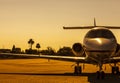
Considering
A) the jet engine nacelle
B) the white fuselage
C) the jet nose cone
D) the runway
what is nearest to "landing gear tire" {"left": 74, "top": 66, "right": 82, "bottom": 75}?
the runway

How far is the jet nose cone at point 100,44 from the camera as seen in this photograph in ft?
55.9

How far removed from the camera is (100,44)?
1711cm

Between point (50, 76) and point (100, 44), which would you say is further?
point (50, 76)

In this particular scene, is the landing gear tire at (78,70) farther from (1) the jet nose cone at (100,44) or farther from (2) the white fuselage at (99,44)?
(1) the jet nose cone at (100,44)

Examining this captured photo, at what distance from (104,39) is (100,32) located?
99 centimetres

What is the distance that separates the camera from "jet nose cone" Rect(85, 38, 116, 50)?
55.9 ft

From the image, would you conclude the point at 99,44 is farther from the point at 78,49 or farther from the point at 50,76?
the point at 50,76

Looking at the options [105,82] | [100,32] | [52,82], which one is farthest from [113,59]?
[52,82]

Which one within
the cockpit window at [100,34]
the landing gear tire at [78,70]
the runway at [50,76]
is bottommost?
the runway at [50,76]

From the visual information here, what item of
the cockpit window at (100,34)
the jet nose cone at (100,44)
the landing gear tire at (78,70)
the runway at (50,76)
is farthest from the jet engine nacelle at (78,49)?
the jet nose cone at (100,44)

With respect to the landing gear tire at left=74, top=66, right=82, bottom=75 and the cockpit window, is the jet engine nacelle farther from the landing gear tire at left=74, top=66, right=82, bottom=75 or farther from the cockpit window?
the cockpit window

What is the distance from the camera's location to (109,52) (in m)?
17.3

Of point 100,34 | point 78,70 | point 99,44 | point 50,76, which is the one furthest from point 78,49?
point 99,44

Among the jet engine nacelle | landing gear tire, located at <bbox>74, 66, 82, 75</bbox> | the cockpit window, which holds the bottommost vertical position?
landing gear tire, located at <bbox>74, 66, 82, 75</bbox>
